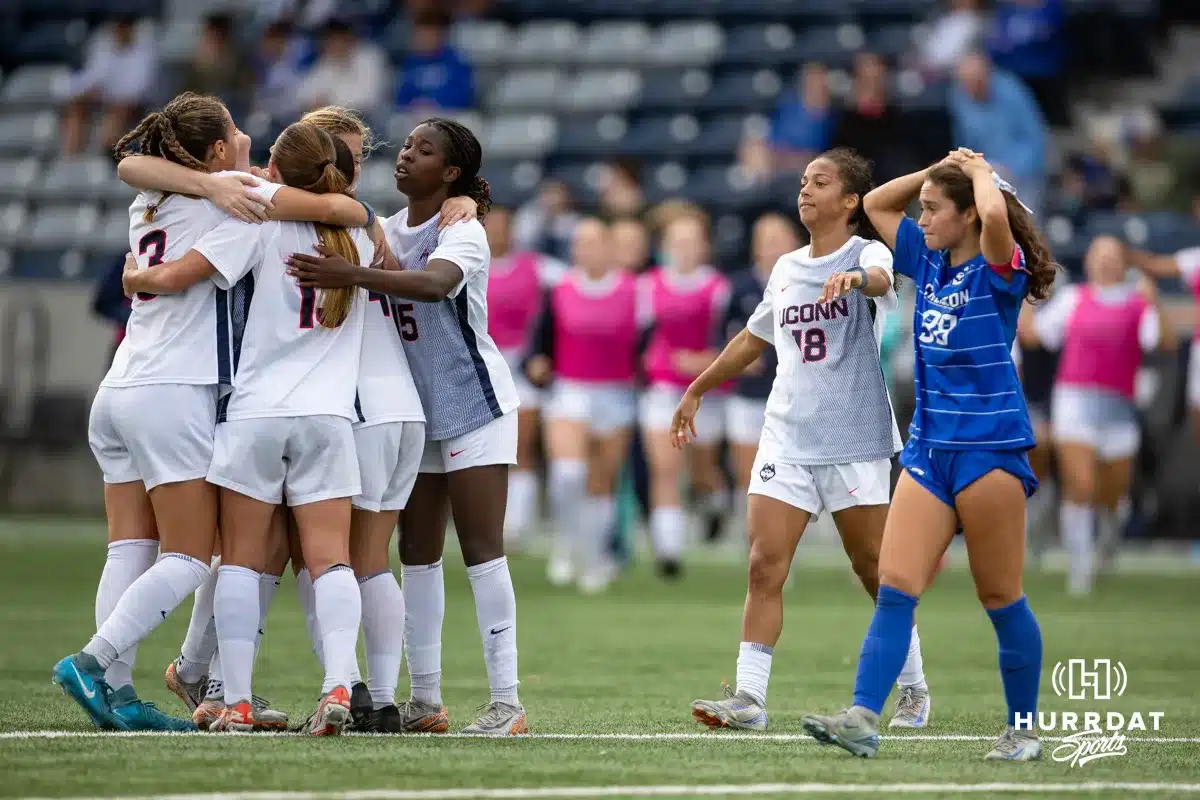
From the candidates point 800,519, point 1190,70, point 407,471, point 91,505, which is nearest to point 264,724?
point 407,471

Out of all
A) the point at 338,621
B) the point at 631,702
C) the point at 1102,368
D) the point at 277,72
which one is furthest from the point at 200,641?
the point at 277,72

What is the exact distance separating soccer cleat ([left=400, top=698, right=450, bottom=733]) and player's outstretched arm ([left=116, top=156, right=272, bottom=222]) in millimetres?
1689

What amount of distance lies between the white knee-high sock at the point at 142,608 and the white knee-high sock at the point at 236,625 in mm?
122

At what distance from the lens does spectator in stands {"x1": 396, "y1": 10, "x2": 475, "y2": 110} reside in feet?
62.5

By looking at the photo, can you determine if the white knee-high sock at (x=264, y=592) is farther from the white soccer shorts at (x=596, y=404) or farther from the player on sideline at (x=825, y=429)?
the white soccer shorts at (x=596, y=404)

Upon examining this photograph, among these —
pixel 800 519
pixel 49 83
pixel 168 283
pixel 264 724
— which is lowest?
pixel 264 724

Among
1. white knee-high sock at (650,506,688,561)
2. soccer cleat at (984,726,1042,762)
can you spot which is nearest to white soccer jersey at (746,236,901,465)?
soccer cleat at (984,726,1042,762)

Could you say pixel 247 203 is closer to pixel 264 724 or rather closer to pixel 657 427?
pixel 264 724

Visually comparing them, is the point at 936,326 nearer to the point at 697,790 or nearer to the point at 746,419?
the point at 697,790

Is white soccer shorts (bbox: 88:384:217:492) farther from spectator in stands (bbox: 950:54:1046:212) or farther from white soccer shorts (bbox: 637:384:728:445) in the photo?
spectator in stands (bbox: 950:54:1046:212)

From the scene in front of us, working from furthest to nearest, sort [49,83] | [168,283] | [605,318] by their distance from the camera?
[49,83], [605,318], [168,283]

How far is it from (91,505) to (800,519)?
499 inches

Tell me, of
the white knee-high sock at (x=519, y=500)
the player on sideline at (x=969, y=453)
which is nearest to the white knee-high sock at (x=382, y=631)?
the player on sideline at (x=969, y=453)

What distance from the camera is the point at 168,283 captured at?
19.1 ft
